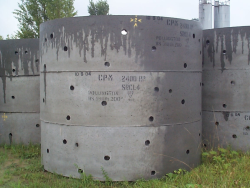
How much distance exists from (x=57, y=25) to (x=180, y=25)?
2.24m

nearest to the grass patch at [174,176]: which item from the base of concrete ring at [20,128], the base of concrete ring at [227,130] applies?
the base of concrete ring at [227,130]

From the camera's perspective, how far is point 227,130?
6840mm

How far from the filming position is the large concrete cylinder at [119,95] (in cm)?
499

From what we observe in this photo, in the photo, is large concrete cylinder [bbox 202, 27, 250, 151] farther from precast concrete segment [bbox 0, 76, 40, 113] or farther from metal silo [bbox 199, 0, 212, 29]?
metal silo [bbox 199, 0, 212, 29]

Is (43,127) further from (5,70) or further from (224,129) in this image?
(224,129)

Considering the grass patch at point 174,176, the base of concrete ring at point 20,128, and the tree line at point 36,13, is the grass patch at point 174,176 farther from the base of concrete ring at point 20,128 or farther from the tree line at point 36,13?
the tree line at point 36,13

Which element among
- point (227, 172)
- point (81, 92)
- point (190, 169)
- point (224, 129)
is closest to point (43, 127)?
point (81, 92)

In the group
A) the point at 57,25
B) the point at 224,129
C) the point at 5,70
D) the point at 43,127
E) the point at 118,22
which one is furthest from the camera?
the point at 5,70

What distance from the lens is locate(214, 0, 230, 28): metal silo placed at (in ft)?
67.5

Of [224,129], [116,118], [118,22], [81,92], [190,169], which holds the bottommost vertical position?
[190,169]

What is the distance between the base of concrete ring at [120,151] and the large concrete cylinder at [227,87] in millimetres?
1833

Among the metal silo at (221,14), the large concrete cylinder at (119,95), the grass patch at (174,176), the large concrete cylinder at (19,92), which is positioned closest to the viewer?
the grass patch at (174,176)

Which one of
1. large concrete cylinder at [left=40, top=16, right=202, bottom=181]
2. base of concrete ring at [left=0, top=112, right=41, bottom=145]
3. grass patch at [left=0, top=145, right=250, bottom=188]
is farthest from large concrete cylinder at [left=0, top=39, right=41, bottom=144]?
large concrete cylinder at [left=40, top=16, right=202, bottom=181]

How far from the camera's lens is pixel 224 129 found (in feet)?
22.5
